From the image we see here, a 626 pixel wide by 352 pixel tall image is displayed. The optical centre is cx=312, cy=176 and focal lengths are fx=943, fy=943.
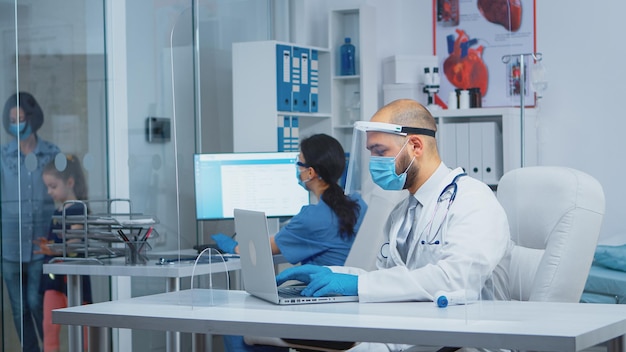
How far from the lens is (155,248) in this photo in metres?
4.28

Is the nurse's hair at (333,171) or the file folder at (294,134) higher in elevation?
the file folder at (294,134)

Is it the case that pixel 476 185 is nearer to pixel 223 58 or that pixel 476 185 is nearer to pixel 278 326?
pixel 278 326

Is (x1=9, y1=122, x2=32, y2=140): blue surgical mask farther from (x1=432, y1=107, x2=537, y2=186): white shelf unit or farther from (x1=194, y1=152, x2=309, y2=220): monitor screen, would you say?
(x1=432, y1=107, x2=537, y2=186): white shelf unit

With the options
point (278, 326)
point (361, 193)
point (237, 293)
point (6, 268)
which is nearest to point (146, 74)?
point (6, 268)

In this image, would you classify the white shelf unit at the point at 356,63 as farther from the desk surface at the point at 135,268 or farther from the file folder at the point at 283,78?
the desk surface at the point at 135,268

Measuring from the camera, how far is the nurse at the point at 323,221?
377cm

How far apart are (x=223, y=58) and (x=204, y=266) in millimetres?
1949

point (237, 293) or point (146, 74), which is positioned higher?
point (146, 74)

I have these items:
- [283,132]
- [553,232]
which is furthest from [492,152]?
[283,132]

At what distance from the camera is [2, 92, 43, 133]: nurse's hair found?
3.93m

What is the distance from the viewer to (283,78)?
16.8 ft

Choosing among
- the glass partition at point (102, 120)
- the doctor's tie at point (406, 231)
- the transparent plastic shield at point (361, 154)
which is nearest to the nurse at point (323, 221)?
the glass partition at point (102, 120)

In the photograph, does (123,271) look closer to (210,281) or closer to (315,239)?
(315,239)

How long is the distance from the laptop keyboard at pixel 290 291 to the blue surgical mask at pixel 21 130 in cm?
195
